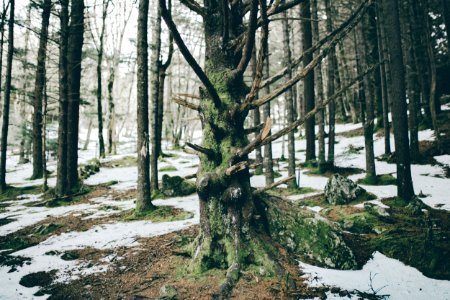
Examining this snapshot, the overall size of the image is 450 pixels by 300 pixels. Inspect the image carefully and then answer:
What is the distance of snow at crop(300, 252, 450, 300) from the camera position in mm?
3189

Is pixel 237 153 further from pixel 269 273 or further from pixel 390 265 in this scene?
pixel 390 265

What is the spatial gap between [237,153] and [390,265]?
109 inches

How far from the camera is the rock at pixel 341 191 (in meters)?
7.79

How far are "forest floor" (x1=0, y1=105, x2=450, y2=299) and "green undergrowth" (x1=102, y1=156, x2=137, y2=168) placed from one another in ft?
22.0

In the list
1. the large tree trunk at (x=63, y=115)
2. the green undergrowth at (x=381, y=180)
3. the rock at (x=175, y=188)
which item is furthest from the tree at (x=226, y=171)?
the large tree trunk at (x=63, y=115)

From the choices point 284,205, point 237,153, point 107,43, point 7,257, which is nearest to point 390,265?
point 284,205

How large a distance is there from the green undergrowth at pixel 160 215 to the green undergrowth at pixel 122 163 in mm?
10176

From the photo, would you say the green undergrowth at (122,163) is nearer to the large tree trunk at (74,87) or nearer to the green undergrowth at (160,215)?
the large tree trunk at (74,87)

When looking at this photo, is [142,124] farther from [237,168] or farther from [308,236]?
[308,236]

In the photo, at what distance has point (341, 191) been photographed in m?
7.91

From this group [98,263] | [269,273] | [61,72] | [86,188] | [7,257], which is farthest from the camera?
[86,188]

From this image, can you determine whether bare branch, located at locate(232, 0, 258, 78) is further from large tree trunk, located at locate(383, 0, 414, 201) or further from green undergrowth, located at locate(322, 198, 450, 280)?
large tree trunk, located at locate(383, 0, 414, 201)

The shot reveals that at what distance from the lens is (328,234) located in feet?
13.4

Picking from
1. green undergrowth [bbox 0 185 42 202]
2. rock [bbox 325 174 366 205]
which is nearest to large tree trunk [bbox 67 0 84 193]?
green undergrowth [bbox 0 185 42 202]
